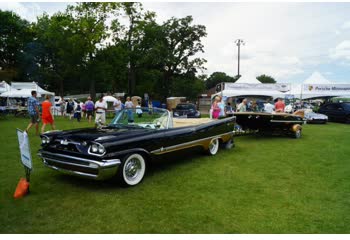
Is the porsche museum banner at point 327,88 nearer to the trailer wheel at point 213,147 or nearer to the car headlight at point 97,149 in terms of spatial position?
the trailer wheel at point 213,147

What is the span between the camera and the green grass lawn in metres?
3.01

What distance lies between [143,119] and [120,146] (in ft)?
4.76

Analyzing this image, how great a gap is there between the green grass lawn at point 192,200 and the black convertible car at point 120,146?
0.38m

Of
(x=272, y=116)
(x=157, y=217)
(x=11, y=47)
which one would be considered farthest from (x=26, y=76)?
(x=157, y=217)

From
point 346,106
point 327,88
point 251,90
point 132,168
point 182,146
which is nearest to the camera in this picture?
point 132,168

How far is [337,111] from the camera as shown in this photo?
17.7 m

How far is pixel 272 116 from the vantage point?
29.3 feet

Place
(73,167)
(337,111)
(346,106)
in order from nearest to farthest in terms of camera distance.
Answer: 1. (73,167)
2. (346,106)
3. (337,111)

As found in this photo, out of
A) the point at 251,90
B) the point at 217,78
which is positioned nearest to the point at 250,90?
the point at 251,90

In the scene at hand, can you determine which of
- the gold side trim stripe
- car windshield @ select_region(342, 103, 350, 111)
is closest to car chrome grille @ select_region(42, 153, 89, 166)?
Answer: the gold side trim stripe

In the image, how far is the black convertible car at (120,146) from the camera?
3850 mm

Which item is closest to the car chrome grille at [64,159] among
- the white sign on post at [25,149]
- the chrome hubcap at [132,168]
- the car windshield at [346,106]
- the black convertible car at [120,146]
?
the black convertible car at [120,146]

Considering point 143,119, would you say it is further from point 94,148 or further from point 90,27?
point 90,27

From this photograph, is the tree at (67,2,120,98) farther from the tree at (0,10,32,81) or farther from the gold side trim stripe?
the gold side trim stripe
